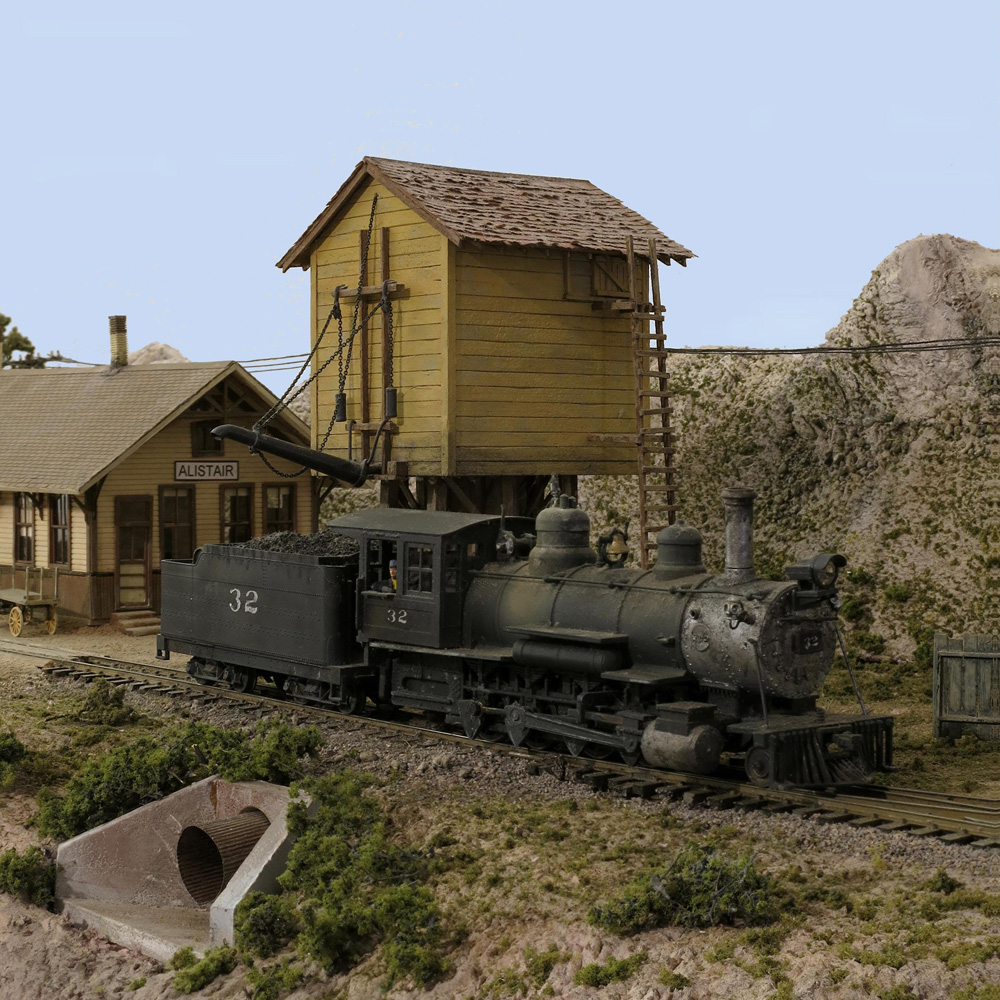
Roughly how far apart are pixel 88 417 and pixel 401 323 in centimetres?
1041

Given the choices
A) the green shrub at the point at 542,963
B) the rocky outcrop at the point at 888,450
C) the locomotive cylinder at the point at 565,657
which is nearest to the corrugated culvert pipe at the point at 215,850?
the locomotive cylinder at the point at 565,657

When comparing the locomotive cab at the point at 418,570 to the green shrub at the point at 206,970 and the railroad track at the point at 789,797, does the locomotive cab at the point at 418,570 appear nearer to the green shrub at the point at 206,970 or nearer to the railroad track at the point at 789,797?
the railroad track at the point at 789,797

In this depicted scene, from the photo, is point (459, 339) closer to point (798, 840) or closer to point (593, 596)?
point (593, 596)

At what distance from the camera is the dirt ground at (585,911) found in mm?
9359

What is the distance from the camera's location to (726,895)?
1020cm

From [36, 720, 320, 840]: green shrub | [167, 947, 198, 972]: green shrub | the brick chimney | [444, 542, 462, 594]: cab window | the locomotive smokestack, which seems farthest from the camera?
the brick chimney

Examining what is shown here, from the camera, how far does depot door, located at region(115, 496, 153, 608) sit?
26812 millimetres

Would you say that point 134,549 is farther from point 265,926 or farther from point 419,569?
point 265,926

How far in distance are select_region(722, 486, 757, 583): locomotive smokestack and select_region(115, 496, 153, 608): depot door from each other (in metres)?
16.0

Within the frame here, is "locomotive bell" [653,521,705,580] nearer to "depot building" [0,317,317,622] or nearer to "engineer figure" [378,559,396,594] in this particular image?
"engineer figure" [378,559,396,594]

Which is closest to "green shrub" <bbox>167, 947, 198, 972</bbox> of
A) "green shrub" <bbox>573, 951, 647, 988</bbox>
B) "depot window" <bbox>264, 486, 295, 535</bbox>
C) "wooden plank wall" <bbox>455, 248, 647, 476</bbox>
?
"green shrub" <bbox>573, 951, 647, 988</bbox>

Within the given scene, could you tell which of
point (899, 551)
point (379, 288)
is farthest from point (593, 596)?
point (899, 551)

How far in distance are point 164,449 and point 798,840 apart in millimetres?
18354

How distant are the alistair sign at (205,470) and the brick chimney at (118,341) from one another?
15.1ft
